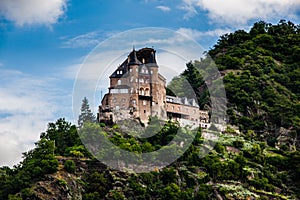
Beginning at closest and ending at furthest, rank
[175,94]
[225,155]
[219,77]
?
[225,155], [175,94], [219,77]

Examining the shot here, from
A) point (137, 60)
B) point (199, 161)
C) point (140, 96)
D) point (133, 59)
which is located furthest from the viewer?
point (137, 60)

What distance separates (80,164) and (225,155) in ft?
50.5

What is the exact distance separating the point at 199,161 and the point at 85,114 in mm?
16482

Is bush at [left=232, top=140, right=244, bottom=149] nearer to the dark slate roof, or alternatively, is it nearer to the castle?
the castle

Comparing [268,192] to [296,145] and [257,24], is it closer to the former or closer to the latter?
[296,145]

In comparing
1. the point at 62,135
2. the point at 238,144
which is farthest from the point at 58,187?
the point at 238,144

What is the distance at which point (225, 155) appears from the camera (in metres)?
79.8

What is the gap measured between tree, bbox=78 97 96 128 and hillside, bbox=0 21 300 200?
1.82ft

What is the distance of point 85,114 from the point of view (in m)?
87.4

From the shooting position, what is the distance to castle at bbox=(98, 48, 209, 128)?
81438 mm

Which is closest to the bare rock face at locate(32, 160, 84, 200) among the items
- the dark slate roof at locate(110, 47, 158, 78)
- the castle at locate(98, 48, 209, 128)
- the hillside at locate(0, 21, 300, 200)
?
the hillside at locate(0, 21, 300, 200)

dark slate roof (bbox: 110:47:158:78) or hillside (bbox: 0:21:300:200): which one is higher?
dark slate roof (bbox: 110:47:158:78)

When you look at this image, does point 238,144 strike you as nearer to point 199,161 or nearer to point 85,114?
point 199,161

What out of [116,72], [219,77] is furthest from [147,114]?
[219,77]
